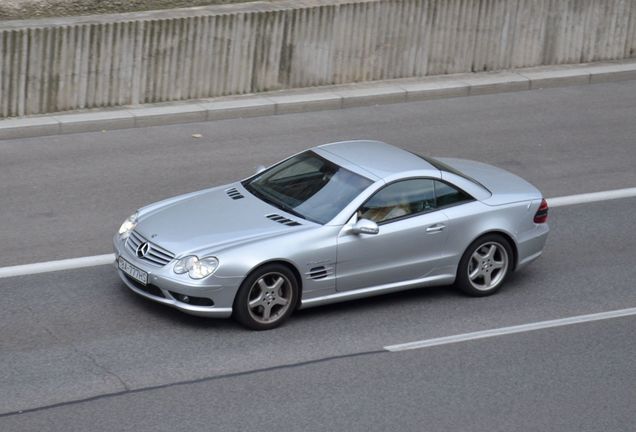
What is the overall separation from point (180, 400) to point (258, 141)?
7.97 metres

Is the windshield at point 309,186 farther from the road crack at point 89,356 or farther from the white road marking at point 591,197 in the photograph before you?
the white road marking at point 591,197

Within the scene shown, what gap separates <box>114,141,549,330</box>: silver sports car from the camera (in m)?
10.3

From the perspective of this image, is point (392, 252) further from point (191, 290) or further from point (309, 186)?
point (191, 290)

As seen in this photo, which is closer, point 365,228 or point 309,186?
point 365,228

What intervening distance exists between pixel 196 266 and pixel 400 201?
7.29ft

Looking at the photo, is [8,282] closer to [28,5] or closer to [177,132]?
[177,132]

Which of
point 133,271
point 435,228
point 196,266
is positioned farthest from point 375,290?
point 133,271

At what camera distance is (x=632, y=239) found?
13492 millimetres

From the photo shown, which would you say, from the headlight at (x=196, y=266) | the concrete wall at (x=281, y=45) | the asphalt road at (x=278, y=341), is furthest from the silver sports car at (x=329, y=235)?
the concrete wall at (x=281, y=45)

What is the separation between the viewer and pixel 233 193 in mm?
11680

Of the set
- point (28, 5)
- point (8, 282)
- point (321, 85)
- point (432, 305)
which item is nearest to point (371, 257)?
point (432, 305)

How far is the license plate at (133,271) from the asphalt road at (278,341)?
1.28 ft

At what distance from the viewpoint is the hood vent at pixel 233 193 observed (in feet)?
37.9

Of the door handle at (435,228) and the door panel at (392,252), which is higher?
the door handle at (435,228)
